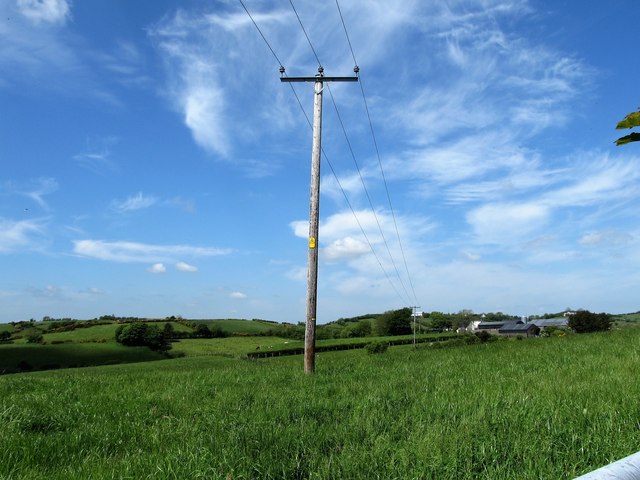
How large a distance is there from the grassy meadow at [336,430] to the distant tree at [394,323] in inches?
5337

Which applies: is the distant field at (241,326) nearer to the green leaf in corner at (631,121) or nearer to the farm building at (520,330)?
the farm building at (520,330)

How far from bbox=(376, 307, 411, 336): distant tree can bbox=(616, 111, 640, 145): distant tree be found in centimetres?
13996

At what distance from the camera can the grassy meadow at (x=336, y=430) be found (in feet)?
14.6

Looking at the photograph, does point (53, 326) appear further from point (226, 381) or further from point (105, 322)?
point (226, 381)

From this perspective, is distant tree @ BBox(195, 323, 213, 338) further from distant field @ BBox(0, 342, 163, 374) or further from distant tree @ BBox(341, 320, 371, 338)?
distant tree @ BBox(341, 320, 371, 338)

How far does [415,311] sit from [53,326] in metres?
100

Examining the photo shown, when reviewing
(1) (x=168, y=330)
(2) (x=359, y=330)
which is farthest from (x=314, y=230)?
(2) (x=359, y=330)

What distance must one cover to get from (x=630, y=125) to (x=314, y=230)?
30.3 ft

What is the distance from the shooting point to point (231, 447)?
193 inches

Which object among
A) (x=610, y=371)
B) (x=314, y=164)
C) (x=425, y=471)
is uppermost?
(x=314, y=164)

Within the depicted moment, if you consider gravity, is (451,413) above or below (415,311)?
below

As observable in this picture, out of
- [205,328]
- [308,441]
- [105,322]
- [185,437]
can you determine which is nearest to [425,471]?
[308,441]

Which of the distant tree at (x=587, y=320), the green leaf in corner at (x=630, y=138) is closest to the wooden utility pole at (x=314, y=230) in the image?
the green leaf in corner at (x=630, y=138)

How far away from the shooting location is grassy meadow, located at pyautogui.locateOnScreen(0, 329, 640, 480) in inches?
175
